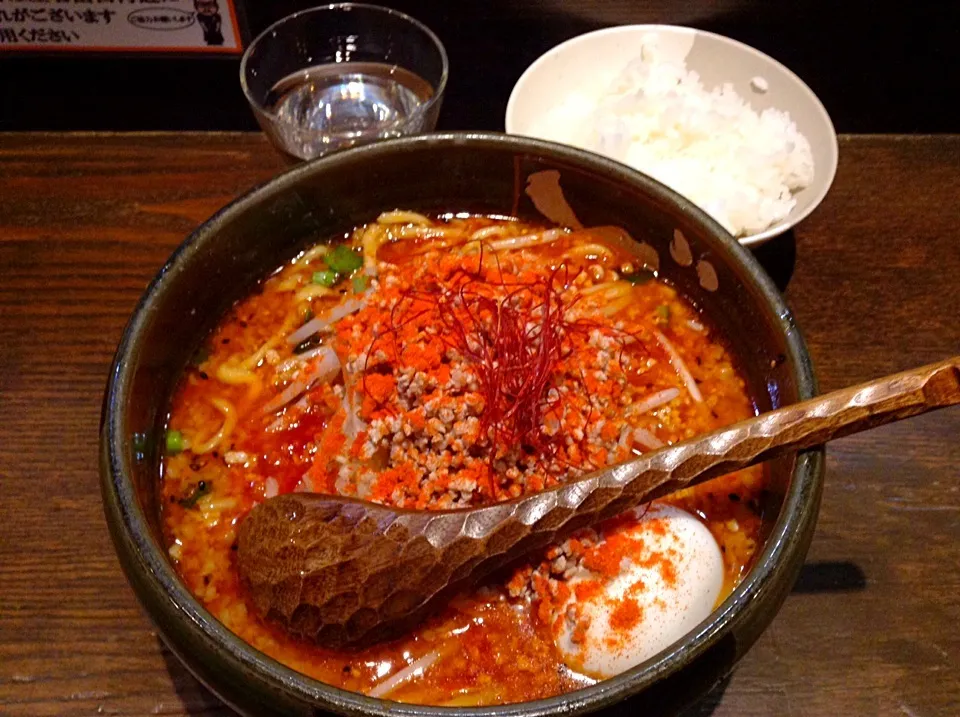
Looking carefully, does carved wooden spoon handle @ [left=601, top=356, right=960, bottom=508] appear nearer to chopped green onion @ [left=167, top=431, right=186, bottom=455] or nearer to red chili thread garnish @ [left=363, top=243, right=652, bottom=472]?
red chili thread garnish @ [left=363, top=243, right=652, bottom=472]

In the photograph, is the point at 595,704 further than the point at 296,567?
No

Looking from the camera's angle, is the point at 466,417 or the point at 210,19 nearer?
the point at 466,417

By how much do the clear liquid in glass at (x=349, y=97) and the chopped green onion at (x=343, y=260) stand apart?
1.67ft

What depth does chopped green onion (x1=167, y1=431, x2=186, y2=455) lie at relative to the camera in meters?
1.58

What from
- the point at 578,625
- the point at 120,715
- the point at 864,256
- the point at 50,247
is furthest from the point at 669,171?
the point at 120,715

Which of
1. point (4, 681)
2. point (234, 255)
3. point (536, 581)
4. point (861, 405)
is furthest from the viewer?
point (234, 255)

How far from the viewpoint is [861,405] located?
4.14ft

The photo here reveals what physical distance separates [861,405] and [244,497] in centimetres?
113

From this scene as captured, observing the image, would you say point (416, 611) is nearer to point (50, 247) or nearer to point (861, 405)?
point (861, 405)

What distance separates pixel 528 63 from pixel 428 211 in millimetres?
790

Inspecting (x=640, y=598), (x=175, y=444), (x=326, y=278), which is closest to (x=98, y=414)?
(x=175, y=444)

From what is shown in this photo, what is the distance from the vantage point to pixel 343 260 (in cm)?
185

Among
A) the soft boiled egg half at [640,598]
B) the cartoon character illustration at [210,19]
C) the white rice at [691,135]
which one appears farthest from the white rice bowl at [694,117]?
the soft boiled egg half at [640,598]

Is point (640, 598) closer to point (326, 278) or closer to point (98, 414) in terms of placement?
point (326, 278)
